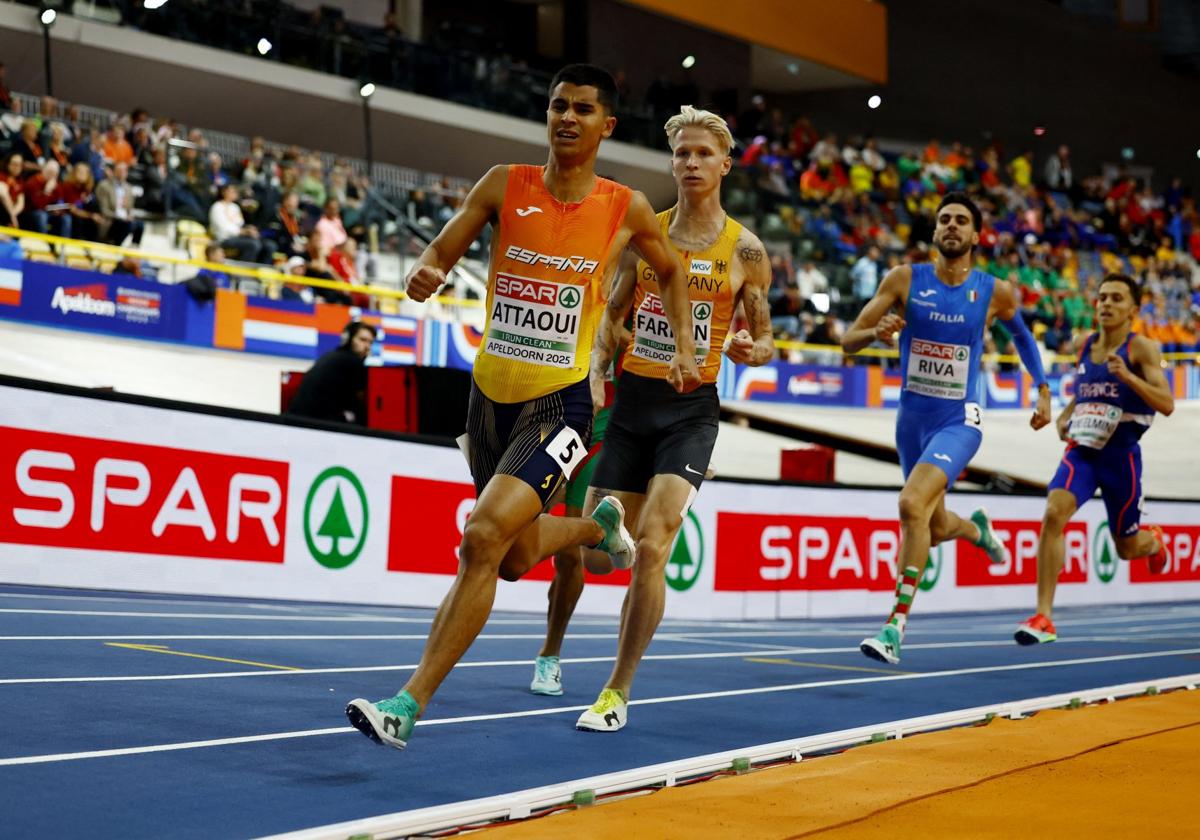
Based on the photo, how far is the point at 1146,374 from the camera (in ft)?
32.4

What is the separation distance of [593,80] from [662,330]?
61.4 inches

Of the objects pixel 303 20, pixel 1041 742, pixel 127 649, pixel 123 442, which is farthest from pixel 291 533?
pixel 303 20

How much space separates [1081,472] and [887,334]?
2949 millimetres

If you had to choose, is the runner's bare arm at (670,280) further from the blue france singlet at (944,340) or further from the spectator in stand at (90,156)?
the spectator in stand at (90,156)

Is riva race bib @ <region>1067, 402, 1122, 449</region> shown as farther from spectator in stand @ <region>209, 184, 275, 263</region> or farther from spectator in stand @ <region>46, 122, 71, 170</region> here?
spectator in stand @ <region>46, 122, 71, 170</region>

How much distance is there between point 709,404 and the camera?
645 centimetres

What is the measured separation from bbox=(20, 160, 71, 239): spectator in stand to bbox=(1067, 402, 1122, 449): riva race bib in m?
12.3

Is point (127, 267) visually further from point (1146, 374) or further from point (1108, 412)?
point (1146, 374)

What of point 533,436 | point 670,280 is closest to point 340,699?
point 533,436

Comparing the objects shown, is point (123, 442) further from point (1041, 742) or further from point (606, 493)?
point (1041, 742)

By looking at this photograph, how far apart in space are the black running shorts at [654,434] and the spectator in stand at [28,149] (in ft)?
43.1

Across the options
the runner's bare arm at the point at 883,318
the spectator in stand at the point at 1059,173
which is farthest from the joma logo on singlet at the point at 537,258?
the spectator in stand at the point at 1059,173

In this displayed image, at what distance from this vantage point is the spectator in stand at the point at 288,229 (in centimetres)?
2044

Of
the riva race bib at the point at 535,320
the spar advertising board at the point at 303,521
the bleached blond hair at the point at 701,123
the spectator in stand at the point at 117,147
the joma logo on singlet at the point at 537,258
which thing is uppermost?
the spectator in stand at the point at 117,147
